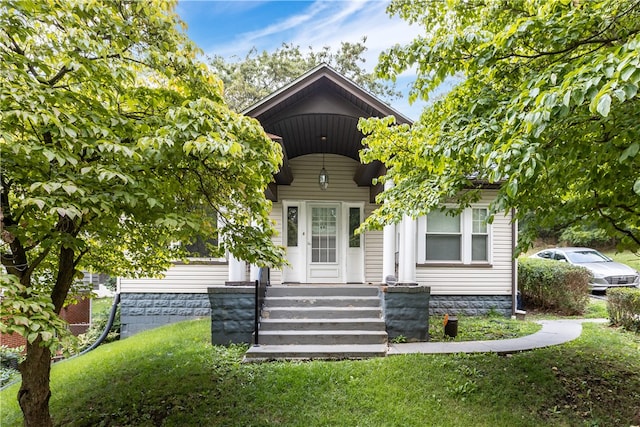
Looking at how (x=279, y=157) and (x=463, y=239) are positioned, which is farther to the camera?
(x=463, y=239)

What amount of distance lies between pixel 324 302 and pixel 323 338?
0.94 meters

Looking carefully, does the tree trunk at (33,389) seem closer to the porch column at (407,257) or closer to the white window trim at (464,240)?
the porch column at (407,257)

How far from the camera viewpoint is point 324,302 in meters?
6.44

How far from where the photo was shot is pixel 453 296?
829 cm

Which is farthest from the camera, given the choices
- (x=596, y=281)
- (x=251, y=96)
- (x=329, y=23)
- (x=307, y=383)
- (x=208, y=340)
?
(x=251, y=96)

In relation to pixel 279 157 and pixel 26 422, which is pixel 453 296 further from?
pixel 26 422

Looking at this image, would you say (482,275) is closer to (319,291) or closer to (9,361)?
(319,291)

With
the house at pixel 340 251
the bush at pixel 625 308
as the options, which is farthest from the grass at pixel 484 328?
the bush at pixel 625 308

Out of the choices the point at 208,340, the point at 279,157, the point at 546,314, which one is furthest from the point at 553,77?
the point at 546,314

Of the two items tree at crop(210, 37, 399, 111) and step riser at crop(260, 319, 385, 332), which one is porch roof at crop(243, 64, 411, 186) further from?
tree at crop(210, 37, 399, 111)

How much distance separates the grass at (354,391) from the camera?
12.0ft

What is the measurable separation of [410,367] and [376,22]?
5.23m

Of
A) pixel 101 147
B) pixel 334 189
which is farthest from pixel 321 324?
pixel 101 147

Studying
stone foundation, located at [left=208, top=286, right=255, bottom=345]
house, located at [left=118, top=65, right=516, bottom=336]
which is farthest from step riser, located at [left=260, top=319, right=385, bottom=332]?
house, located at [left=118, top=65, right=516, bottom=336]
